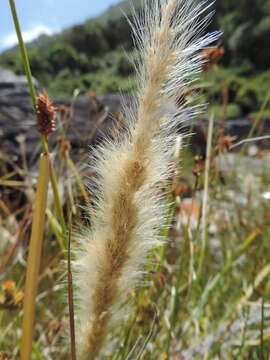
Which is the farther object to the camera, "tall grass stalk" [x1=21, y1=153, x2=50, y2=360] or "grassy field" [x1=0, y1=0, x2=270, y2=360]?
"grassy field" [x1=0, y1=0, x2=270, y2=360]

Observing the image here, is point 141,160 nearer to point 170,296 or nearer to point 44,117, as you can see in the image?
point 44,117

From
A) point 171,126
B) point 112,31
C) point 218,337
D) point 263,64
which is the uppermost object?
point 112,31

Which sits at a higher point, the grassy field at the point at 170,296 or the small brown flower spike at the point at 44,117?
the small brown flower spike at the point at 44,117

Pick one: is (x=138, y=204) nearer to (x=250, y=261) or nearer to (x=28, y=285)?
(x=28, y=285)

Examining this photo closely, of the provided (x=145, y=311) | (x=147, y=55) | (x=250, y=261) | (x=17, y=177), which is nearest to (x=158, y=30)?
(x=147, y=55)

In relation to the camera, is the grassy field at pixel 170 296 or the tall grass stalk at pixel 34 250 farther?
the grassy field at pixel 170 296
